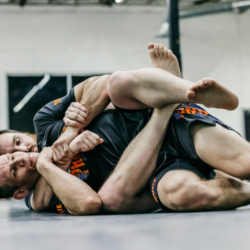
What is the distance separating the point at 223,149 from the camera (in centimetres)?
112

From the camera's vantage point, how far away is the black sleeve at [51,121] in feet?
5.09

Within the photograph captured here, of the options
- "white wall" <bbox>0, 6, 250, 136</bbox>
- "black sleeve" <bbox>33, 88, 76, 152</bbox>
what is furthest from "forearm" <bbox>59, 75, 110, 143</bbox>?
"white wall" <bbox>0, 6, 250, 136</bbox>

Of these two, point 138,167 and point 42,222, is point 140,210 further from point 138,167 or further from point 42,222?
point 42,222

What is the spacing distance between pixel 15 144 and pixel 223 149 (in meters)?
1.02

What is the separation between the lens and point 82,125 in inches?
56.2

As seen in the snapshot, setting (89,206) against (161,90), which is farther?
(89,206)

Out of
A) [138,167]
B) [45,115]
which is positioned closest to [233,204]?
[138,167]

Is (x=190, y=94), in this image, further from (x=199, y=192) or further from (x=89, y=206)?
(x=89, y=206)

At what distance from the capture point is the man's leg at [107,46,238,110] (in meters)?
1.03

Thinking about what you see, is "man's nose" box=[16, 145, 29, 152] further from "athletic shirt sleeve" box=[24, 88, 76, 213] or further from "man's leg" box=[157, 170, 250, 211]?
"man's leg" box=[157, 170, 250, 211]

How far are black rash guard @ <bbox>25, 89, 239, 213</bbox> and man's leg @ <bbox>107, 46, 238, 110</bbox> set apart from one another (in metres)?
0.10

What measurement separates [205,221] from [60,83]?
4773 millimetres

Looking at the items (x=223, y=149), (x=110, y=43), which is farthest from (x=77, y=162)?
(x=110, y=43)

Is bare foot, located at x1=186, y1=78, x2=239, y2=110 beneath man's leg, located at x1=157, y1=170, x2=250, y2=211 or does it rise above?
above
